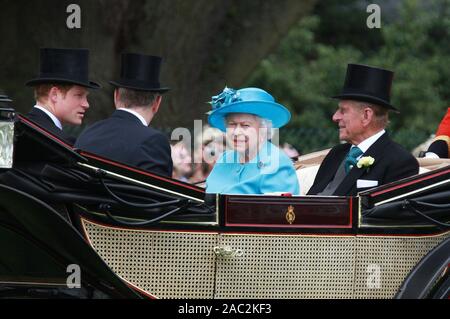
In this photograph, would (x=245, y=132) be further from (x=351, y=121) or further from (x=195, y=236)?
(x=195, y=236)

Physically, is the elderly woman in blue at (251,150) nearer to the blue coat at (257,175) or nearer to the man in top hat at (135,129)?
the blue coat at (257,175)

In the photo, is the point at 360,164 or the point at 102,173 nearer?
the point at 102,173

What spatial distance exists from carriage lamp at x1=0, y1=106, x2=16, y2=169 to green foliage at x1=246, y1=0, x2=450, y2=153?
36.5 ft

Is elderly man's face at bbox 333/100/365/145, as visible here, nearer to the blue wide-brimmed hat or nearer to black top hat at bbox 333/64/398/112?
black top hat at bbox 333/64/398/112

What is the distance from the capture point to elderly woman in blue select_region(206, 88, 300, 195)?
17.2 ft

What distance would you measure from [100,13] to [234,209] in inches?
157

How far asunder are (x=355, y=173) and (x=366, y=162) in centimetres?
10

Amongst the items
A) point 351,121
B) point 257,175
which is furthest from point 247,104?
point 351,121

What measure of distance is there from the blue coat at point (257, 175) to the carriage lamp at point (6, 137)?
1.42m

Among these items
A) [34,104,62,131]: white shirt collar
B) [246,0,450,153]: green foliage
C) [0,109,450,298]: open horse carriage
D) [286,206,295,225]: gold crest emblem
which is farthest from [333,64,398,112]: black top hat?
[246,0,450,153]: green foliage
